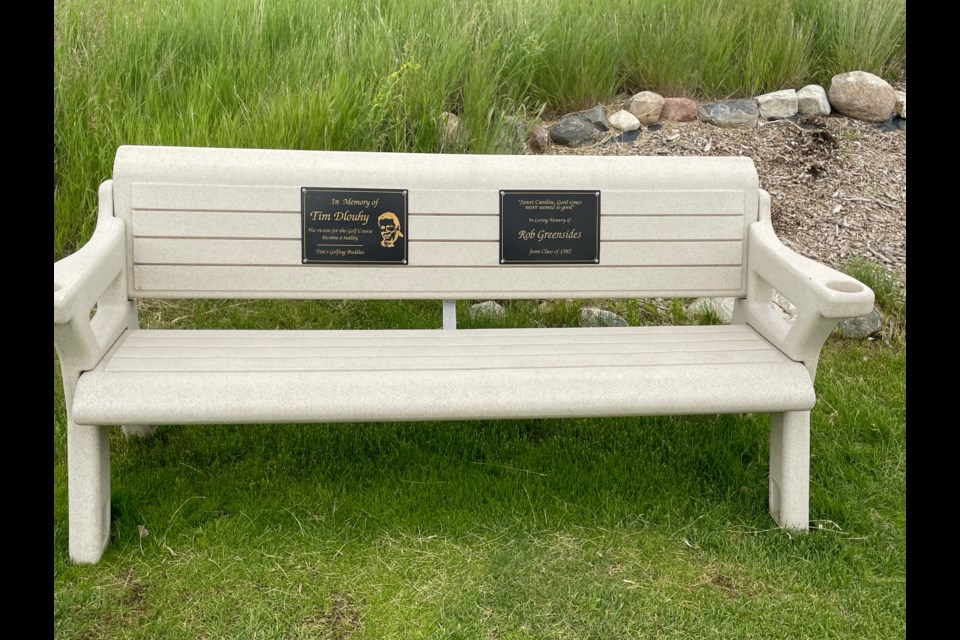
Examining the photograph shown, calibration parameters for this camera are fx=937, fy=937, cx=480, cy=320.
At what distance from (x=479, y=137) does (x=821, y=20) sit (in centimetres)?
269

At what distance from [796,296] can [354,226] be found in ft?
4.67

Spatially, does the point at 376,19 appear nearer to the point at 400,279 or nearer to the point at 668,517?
the point at 400,279

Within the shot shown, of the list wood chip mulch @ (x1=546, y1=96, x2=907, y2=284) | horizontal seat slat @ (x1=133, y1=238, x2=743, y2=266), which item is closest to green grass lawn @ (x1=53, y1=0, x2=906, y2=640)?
wood chip mulch @ (x1=546, y1=96, x2=907, y2=284)

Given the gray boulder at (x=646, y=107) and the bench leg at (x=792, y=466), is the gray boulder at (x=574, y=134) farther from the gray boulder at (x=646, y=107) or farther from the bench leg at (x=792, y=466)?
the bench leg at (x=792, y=466)

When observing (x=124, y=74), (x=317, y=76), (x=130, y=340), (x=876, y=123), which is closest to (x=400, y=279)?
(x=130, y=340)

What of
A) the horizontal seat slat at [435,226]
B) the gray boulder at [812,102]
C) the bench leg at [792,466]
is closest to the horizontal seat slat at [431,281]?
the horizontal seat slat at [435,226]

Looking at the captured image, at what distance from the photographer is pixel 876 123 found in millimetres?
5699

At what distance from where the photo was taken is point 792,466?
2875 millimetres

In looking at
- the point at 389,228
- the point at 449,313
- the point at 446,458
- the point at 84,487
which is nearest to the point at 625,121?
the point at 449,313

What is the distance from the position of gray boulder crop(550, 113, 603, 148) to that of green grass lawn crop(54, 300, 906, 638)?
2.17m

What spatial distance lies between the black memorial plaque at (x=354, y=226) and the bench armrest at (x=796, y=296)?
120cm

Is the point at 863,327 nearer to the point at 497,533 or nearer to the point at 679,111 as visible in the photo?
the point at 679,111

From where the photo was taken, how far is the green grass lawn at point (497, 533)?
2496 mm

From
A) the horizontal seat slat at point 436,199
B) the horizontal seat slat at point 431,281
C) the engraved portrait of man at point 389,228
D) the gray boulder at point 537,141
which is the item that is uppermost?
the gray boulder at point 537,141
